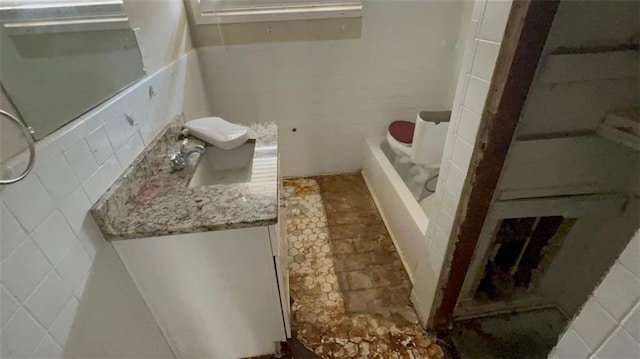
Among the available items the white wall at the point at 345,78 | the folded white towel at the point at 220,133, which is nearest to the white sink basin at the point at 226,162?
the folded white towel at the point at 220,133

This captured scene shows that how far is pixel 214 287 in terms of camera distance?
958mm

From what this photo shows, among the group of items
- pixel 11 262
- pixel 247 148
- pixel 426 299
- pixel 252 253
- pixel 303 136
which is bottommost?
pixel 426 299

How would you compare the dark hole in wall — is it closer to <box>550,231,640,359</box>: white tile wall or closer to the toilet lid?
<box>550,231,640,359</box>: white tile wall

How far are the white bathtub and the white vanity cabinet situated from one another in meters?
0.74

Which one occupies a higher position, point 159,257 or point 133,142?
point 133,142

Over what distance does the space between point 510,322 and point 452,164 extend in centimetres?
93

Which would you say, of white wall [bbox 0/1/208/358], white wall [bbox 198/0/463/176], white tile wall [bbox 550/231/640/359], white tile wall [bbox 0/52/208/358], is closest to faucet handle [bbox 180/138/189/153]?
white wall [bbox 0/1/208/358]

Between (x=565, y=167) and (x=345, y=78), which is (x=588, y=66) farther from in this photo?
(x=345, y=78)

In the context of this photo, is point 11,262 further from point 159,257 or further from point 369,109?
point 369,109

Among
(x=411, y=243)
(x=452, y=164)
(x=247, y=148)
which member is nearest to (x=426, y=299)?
(x=411, y=243)

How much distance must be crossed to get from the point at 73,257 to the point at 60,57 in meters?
0.50

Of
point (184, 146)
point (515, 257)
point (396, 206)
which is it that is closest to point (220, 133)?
point (184, 146)

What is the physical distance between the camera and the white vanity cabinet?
2.80ft

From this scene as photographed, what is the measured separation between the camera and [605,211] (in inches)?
43.1
